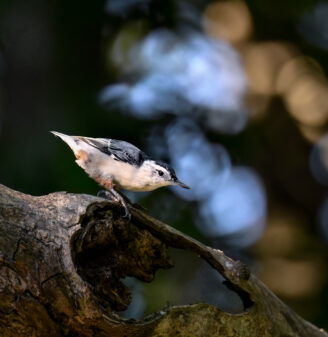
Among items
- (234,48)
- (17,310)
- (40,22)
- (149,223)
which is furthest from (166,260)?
(234,48)

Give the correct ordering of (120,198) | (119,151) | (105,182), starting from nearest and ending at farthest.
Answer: (120,198)
(105,182)
(119,151)

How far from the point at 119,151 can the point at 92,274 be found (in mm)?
828

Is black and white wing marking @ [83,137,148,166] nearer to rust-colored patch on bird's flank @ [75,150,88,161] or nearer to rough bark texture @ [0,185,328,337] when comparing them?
rust-colored patch on bird's flank @ [75,150,88,161]

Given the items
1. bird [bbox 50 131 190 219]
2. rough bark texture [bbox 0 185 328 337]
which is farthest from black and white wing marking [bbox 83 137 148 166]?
rough bark texture [bbox 0 185 328 337]

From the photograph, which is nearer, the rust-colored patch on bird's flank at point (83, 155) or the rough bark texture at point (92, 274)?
the rough bark texture at point (92, 274)

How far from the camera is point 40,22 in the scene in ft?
12.0

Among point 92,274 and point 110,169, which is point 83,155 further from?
point 92,274

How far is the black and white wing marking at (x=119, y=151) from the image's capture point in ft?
8.80

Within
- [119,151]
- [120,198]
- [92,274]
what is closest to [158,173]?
[119,151]

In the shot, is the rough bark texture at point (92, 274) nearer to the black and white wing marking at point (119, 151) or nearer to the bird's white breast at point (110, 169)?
the bird's white breast at point (110, 169)

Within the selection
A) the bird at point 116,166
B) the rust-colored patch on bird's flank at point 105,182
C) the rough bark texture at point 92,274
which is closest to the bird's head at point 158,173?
the bird at point 116,166

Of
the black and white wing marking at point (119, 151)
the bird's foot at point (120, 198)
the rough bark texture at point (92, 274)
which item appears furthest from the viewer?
the black and white wing marking at point (119, 151)

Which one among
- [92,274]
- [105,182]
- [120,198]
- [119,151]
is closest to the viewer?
[92,274]

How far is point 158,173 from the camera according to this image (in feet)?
8.96
